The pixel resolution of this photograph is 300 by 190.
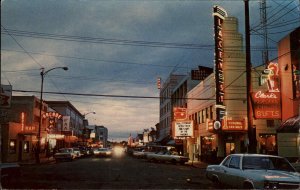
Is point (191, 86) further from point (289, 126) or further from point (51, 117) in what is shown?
point (289, 126)

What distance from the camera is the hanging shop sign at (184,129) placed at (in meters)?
50.0

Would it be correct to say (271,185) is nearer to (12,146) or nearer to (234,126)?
(234,126)

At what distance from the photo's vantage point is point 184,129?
50.2 metres

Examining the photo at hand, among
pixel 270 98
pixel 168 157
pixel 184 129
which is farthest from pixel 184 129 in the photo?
pixel 270 98

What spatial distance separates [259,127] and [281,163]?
25.1 meters

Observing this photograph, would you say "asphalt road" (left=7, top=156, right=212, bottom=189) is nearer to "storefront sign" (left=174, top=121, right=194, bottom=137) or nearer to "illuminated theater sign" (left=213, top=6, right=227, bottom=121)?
"illuminated theater sign" (left=213, top=6, right=227, bottom=121)

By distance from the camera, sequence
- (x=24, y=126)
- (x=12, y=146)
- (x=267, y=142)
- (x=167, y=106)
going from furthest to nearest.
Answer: (x=167, y=106) < (x=24, y=126) < (x=12, y=146) < (x=267, y=142)

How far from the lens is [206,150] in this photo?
46.2m

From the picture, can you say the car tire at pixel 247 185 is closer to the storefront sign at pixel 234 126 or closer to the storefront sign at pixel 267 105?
the storefront sign at pixel 267 105

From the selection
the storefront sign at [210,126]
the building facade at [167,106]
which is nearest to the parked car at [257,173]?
the storefront sign at [210,126]

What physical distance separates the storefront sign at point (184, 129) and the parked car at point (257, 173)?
33732 millimetres

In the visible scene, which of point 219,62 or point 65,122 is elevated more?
point 219,62

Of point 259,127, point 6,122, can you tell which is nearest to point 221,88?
point 259,127

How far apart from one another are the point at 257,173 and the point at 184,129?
37194 millimetres
